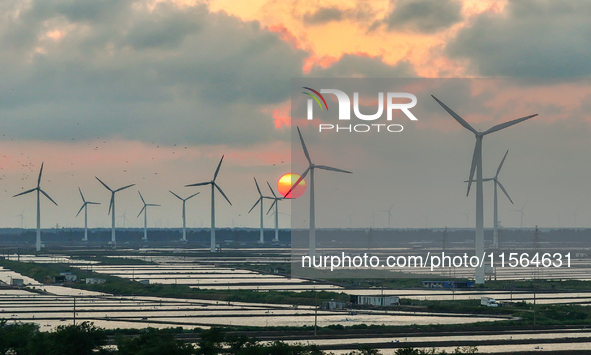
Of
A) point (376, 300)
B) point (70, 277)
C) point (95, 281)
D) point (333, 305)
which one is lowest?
point (333, 305)

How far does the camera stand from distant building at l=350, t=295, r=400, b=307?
399ft

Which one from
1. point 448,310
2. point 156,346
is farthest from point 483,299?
point 156,346

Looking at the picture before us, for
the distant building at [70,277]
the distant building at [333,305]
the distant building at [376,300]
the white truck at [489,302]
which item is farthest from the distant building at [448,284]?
the distant building at [70,277]

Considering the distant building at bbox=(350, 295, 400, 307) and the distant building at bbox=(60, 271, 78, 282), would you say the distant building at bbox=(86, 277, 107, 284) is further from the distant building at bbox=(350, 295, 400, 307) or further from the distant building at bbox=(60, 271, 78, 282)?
the distant building at bbox=(350, 295, 400, 307)

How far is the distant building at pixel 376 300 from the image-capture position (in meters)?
122

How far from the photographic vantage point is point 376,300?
405 feet

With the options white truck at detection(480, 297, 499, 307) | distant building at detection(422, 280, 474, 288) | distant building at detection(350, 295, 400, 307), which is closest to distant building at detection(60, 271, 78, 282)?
distant building at detection(350, 295, 400, 307)

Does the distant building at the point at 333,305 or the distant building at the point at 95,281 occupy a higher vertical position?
the distant building at the point at 95,281

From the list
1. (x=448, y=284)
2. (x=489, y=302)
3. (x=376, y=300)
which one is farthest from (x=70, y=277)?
(x=489, y=302)

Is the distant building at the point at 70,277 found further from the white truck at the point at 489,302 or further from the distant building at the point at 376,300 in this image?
the white truck at the point at 489,302

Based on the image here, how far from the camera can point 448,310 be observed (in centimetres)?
11356

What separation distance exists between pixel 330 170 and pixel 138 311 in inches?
3264

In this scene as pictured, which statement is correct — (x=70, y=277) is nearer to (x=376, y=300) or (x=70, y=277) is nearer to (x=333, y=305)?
(x=333, y=305)

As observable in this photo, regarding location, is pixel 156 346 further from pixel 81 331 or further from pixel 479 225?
pixel 479 225
